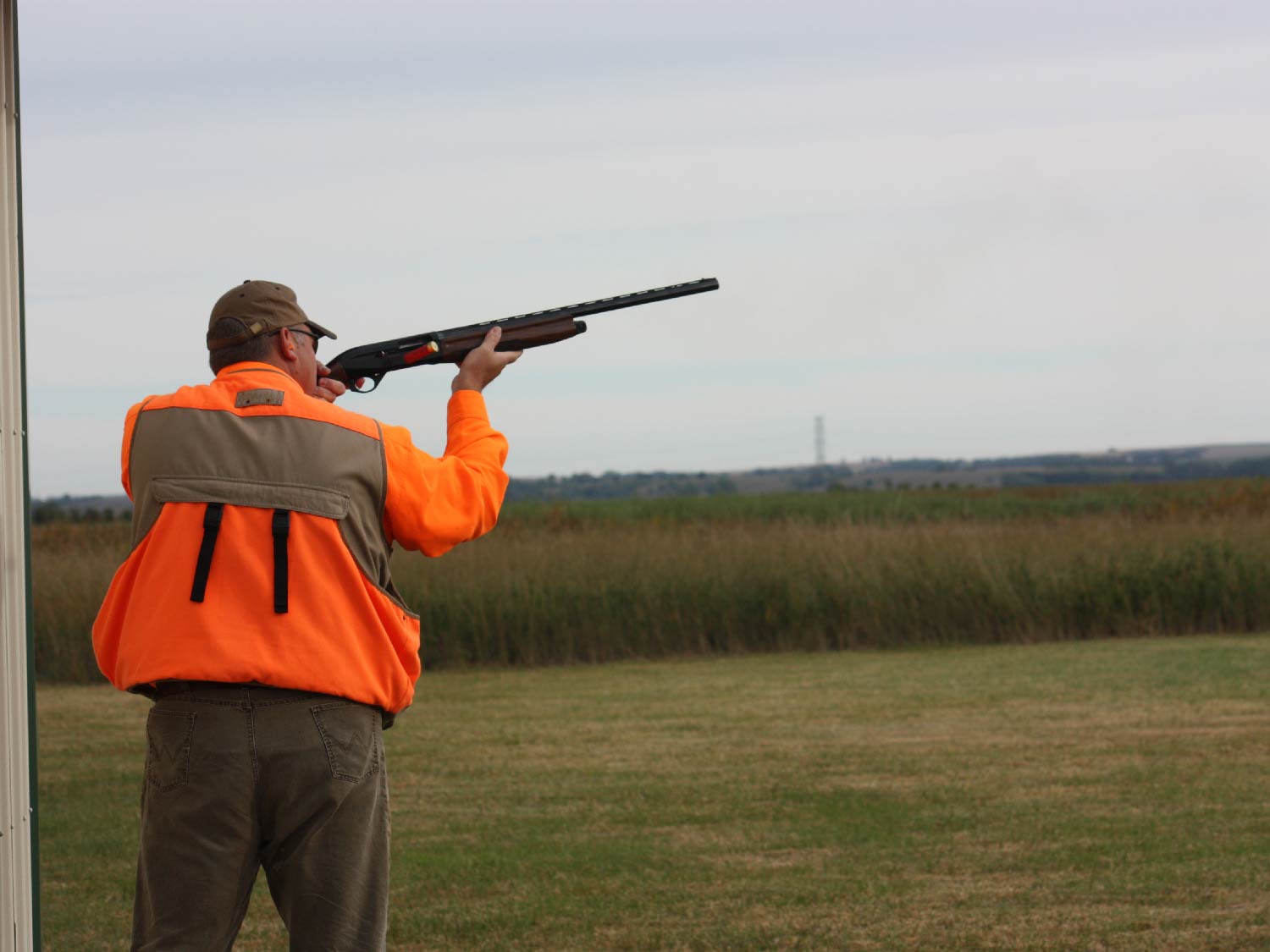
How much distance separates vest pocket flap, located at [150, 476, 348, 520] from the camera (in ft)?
10.0

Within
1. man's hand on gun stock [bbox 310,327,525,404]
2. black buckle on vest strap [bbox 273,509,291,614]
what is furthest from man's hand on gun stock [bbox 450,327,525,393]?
black buckle on vest strap [bbox 273,509,291,614]

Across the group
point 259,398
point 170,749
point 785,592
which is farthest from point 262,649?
point 785,592

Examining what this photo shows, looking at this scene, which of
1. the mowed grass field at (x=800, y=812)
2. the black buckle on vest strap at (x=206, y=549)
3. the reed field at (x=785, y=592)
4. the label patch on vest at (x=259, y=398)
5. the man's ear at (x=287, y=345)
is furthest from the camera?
the reed field at (x=785, y=592)

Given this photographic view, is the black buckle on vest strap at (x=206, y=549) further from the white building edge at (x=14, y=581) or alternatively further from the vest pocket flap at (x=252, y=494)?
the white building edge at (x=14, y=581)

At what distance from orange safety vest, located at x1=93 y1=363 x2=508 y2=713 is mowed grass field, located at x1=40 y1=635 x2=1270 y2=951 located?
2.77 metres

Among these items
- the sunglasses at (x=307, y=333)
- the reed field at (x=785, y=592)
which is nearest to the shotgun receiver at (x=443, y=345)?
the sunglasses at (x=307, y=333)

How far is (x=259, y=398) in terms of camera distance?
3148 mm

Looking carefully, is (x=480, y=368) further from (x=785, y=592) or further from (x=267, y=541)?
(x=785, y=592)

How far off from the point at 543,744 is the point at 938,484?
4637 centimetres

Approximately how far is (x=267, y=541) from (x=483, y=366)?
90cm

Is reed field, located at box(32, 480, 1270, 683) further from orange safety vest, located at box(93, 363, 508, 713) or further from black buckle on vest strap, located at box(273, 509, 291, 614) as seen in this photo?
black buckle on vest strap, located at box(273, 509, 291, 614)

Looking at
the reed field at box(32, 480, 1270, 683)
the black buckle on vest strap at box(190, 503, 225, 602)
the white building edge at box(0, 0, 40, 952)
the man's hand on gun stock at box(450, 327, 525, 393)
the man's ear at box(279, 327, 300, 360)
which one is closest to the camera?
the black buckle on vest strap at box(190, 503, 225, 602)

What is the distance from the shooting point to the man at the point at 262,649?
3031 millimetres

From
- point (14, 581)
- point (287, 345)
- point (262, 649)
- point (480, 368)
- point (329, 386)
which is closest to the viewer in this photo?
point (262, 649)
